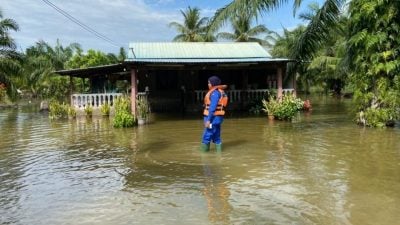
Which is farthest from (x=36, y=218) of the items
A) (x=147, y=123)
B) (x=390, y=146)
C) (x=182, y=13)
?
(x=182, y=13)

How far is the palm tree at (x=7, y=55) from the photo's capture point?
23109mm

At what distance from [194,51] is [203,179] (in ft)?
47.2

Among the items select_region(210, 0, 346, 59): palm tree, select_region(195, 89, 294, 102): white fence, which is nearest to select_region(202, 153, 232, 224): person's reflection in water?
select_region(210, 0, 346, 59): palm tree

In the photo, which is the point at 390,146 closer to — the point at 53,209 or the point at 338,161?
the point at 338,161

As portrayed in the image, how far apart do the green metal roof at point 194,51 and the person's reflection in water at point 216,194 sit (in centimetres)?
1176

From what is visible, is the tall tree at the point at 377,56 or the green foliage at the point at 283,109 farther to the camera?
the green foliage at the point at 283,109

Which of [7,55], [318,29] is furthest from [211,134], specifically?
[7,55]

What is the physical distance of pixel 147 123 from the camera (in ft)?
55.4

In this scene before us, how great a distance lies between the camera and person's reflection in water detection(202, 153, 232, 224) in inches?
219

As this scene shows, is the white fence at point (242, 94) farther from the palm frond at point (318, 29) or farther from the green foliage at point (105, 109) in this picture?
the palm frond at point (318, 29)

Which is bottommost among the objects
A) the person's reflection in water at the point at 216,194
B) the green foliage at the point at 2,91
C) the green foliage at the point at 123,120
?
the person's reflection in water at the point at 216,194

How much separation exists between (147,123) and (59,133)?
11.1 feet

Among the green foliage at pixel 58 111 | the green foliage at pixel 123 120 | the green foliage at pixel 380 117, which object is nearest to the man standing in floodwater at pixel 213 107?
the green foliage at pixel 380 117

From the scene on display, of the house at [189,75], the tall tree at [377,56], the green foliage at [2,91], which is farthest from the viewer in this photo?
the green foliage at [2,91]
